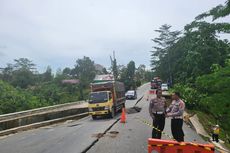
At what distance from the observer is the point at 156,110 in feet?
40.3

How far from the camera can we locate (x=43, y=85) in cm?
5369

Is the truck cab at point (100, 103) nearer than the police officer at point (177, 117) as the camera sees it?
No

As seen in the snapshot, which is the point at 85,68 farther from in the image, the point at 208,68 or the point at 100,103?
the point at 100,103

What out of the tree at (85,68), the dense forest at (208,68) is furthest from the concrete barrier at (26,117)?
the tree at (85,68)

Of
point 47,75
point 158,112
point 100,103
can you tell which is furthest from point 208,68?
point 47,75

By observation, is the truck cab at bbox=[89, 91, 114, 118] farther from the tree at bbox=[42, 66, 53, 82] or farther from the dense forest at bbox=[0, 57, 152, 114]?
the tree at bbox=[42, 66, 53, 82]

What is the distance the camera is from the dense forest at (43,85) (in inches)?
1390

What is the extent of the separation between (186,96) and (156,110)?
879 inches

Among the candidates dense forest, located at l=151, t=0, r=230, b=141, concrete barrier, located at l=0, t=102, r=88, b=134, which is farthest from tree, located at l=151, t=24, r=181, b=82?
concrete barrier, located at l=0, t=102, r=88, b=134

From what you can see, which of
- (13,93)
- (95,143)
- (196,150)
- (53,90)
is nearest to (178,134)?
(196,150)

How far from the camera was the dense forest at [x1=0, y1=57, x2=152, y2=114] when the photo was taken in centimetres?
3531

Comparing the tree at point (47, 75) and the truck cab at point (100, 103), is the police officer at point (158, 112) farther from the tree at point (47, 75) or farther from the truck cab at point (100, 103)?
the tree at point (47, 75)

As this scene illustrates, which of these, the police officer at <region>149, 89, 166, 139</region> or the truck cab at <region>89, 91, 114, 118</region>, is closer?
the police officer at <region>149, 89, 166, 139</region>

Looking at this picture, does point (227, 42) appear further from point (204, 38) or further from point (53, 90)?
point (53, 90)
